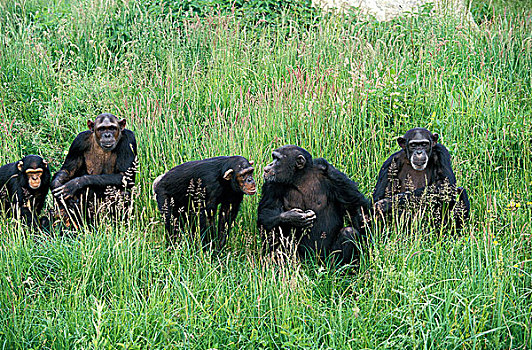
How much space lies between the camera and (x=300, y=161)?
214 inches

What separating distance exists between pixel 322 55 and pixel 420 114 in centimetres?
163

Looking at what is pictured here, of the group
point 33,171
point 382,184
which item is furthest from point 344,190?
point 33,171

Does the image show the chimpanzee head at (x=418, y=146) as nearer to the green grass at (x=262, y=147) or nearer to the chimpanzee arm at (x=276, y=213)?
the green grass at (x=262, y=147)

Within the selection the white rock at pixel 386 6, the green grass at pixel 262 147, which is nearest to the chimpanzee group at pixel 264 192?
the green grass at pixel 262 147

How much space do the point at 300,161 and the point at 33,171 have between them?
228 centimetres

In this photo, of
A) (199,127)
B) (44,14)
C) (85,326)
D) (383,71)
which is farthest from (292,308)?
(44,14)

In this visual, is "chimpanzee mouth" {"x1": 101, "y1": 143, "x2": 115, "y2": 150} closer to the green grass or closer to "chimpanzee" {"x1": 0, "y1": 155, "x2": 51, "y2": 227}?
"chimpanzee" {"x1": 0, "y1": 155, "x2": 51, "y2": 227}

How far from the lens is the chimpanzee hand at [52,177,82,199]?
5.94 m

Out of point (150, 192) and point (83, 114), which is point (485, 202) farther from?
point (83, 114)

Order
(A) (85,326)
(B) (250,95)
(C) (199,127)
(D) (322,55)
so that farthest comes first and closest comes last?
(D) (322,55)
(B) (250,95)
(C) (199,127)
(A) (85,326)

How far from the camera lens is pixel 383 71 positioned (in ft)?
26.7

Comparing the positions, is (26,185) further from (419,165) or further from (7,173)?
(419,165)

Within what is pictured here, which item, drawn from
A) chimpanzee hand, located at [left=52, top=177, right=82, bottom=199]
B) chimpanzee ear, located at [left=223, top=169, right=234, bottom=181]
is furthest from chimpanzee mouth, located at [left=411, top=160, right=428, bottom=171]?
chimpanzee hand, located at [left=52, top=177, right=82, bottom=199]

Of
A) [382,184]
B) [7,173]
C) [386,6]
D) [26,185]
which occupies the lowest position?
[382,184]
